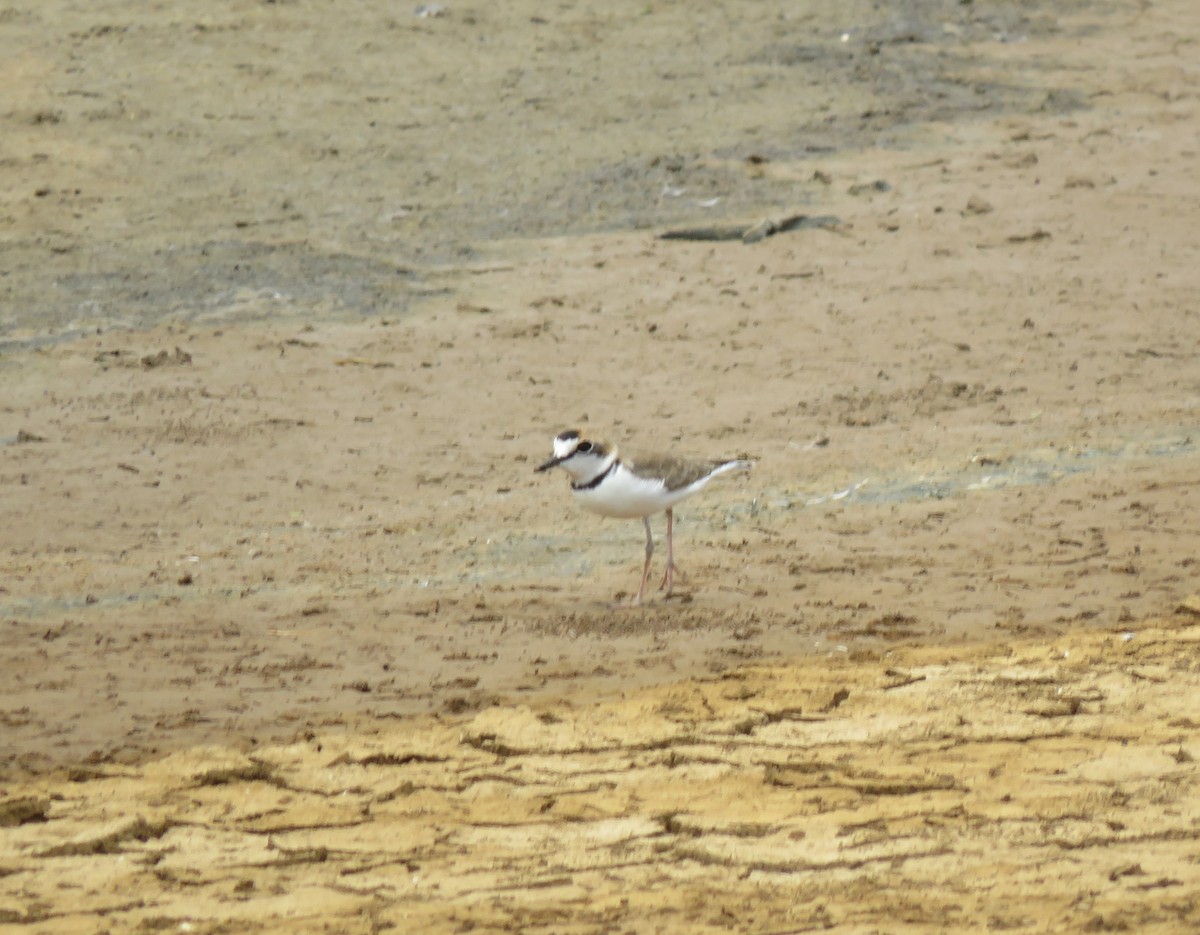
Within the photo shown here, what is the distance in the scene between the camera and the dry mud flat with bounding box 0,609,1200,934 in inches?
198

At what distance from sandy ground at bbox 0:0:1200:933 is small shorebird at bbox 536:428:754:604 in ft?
1.34

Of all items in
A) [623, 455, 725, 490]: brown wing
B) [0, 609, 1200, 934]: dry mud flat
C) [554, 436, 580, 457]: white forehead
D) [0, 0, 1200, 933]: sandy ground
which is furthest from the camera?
[623, 455, 725, 490]: brown wing

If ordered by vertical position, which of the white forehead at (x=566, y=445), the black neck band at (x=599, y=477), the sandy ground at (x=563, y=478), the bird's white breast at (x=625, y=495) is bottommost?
the sandy ground at (x=563, y=478)

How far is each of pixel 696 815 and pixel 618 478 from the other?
2107 mm

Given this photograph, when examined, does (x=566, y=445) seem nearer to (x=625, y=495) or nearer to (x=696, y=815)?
(x=625, y=495)

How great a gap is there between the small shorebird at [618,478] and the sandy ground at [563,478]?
41 cm

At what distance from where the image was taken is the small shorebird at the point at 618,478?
24.6 feet

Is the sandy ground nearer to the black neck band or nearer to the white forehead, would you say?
the black neck band

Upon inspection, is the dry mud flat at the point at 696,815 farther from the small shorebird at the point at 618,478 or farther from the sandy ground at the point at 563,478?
the small shorebird at the point at 618,478

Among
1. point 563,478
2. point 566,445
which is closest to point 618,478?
point 566,445

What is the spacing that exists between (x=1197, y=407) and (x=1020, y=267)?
257cm

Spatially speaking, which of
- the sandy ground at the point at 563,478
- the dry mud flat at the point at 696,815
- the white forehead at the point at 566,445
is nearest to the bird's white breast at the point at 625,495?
the white forehead at the point at 566,445

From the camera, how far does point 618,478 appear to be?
7.49m

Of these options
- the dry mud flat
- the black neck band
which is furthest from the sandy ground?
the black neck band
